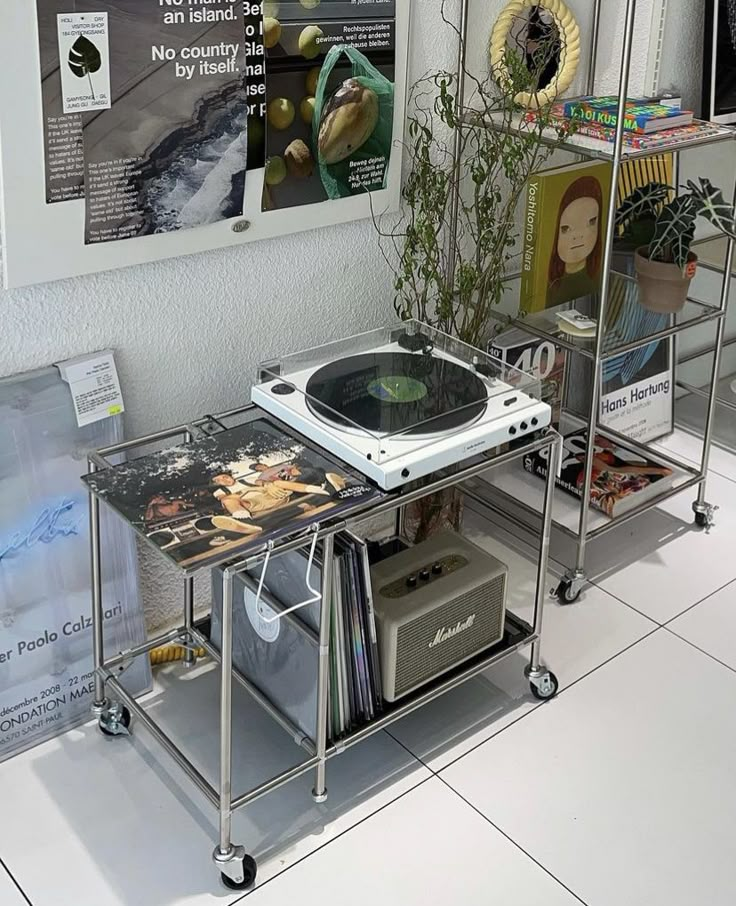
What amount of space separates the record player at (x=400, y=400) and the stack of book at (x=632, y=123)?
0.49 metres

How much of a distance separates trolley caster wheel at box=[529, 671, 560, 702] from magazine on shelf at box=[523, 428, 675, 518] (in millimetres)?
565

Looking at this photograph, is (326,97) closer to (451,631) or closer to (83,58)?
(83,58)

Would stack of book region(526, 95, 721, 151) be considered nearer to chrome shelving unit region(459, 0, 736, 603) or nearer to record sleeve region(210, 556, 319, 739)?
chrome shelving unit region(459, 0, 736, 603)

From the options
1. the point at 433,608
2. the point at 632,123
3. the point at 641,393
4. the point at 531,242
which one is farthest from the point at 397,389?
the point at 641,393

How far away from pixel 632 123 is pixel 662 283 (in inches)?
14.1

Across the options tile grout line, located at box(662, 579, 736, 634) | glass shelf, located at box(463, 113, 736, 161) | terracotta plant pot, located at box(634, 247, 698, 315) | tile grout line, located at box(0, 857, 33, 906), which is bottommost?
tile grout line, located at box(0, 857, 33, 906)

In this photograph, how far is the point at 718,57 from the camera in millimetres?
2729

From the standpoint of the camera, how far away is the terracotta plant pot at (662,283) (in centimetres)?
242

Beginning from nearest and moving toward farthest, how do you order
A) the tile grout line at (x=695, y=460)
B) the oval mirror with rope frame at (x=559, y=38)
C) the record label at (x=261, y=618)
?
the record label at (x=261, y=618)
the oval mirror with rope frame at (x=559, y=38)
the tile grout line at (x=695, y=460)

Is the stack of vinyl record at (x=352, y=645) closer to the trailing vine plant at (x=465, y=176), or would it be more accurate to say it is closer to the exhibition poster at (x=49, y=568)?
the exhibition poster at (x=49, y=568)

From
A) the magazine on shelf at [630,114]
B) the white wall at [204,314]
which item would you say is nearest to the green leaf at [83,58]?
the white wall at [204,314]

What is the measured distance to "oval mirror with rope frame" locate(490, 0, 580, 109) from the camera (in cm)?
233

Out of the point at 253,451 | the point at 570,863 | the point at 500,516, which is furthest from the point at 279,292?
the point at 570,863

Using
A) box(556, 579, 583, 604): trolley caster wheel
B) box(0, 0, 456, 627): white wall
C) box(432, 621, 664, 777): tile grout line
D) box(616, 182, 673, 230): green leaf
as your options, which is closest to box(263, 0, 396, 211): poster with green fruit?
box(0, 0, 456, 627): white wall
